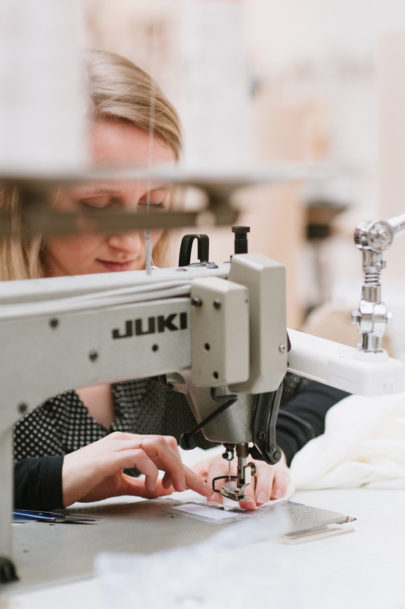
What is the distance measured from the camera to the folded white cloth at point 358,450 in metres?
1.19

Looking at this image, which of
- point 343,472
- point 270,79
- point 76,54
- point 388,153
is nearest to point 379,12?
point 270,79

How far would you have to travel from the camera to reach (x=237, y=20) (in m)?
0.91

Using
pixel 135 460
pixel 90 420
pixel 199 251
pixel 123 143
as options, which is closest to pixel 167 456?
pixel 135 460

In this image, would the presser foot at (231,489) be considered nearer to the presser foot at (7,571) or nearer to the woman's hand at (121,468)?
the woman's hand at (121,468)

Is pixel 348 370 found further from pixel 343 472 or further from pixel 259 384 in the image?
pixel 343 472

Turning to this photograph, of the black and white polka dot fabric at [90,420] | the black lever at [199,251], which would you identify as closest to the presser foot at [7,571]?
the black lever at [199,251]

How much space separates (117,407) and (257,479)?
0.47 m

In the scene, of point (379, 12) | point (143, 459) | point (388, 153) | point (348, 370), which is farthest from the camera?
point (379, 12)

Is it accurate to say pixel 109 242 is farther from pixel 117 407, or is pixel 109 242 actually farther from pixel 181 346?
pixel 181 346

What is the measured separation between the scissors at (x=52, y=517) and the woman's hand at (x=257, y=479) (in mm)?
176

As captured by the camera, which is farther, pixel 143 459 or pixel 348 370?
pixel 143 459

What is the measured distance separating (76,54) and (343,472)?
2.37ft

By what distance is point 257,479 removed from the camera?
113 cm

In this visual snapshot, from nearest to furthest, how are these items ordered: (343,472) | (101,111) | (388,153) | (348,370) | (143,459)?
(348,370) < (143,459) < (343,472) < (101,111) < (388,153)
